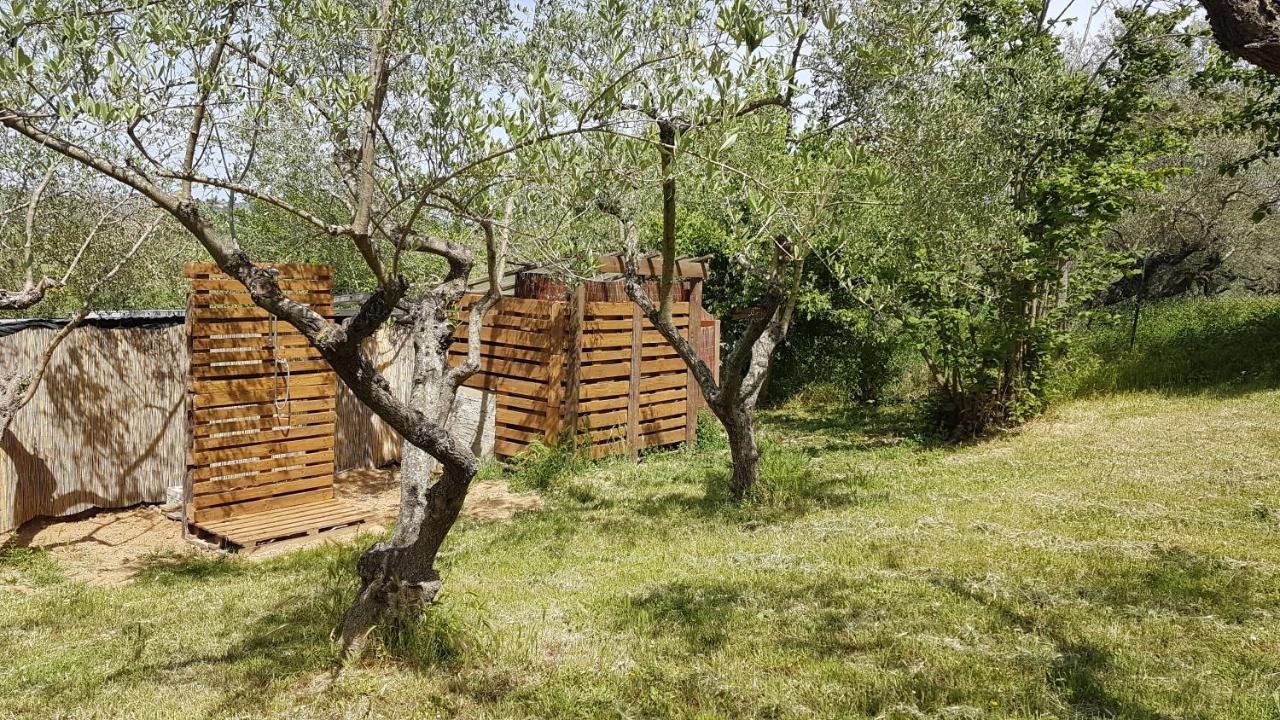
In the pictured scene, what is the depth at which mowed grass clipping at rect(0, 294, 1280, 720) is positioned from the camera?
4.37 meters

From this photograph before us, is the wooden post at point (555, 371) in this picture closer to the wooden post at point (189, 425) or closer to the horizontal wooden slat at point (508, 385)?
the horizontal wooden slat at point (508, 385)

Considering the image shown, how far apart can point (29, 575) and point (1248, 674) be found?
31.4ft

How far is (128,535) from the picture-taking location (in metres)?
9.02

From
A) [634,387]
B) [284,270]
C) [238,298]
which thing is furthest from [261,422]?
[634,387]

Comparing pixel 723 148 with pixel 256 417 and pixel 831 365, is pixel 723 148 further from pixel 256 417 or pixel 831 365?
pixel 831 365

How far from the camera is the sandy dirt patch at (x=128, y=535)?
26.5 feet

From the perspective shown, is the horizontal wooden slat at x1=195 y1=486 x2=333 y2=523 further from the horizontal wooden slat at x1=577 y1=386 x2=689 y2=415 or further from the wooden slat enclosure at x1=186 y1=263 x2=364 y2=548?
the horizontal wooden slat at x1=577 y1=386 x2=689 y2=415

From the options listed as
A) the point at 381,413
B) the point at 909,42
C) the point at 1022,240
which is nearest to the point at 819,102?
the point at 909,42

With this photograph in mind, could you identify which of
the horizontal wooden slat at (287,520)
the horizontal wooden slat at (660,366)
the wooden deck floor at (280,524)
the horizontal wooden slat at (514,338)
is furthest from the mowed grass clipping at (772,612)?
the horizontal wooden slat at (660,366)

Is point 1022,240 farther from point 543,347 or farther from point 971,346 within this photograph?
point 543,347

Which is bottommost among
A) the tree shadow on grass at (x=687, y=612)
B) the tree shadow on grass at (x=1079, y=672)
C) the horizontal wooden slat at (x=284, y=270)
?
the tree shadow on grass at (x=687, y=612)

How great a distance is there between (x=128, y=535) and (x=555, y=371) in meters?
5.42

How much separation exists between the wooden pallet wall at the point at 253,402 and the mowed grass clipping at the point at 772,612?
1.19 meters

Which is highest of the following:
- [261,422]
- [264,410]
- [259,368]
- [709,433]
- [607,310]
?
[607,310]
